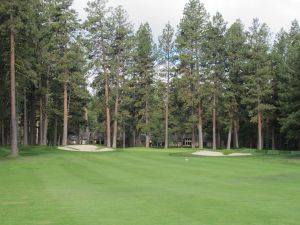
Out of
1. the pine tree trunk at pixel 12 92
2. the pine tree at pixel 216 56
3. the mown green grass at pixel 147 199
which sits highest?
the pine tree at pixel 216 56

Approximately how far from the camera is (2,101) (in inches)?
2019

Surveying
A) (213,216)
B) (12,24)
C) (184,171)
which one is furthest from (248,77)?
(213,216)

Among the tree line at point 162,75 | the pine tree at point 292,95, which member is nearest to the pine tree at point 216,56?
the tree line at point 162,75

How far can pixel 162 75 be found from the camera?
77.1 meters

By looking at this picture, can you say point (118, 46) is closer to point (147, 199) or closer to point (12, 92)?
point (12, 92)

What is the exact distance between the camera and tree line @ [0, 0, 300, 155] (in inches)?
2334

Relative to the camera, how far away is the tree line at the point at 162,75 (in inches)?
2334

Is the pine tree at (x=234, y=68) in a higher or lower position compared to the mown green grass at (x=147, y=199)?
higher

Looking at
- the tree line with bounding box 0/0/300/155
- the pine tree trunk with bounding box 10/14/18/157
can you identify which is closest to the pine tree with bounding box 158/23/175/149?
the tree line with bounding box 0/0/300/155

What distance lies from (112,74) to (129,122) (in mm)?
19463

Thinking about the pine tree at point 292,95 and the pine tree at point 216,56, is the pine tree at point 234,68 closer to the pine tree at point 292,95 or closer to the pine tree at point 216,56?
the pine tree at point 216,56

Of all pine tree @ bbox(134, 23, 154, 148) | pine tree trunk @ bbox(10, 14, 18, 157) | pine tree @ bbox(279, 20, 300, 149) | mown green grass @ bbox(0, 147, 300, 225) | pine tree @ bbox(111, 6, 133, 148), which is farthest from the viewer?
pine tree @ bbox(134, 23, 154, 148)

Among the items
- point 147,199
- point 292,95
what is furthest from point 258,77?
point 147,199

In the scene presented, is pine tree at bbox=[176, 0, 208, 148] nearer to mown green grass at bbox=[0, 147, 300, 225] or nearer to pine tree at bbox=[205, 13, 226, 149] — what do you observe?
pine tree at bbox=[205, 13, 226, 149]
